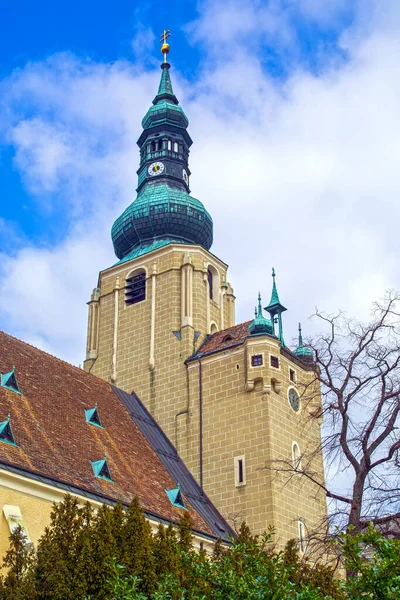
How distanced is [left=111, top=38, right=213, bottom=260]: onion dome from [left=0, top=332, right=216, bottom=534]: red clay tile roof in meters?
8.83

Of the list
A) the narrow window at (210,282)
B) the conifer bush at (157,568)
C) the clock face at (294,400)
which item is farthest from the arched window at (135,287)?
the conifer bush at (157,568)

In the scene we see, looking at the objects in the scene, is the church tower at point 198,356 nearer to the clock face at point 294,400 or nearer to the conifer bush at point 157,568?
the clock face at point 294,400

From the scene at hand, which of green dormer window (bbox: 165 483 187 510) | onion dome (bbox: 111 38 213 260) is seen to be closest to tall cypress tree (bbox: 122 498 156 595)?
green dormer window (bbox: 165 483 187 510)

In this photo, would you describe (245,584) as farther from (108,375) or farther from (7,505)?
(108,375)

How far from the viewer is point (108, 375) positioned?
1380 inches

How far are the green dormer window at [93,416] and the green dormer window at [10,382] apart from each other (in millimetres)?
2987

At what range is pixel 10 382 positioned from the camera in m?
25.4

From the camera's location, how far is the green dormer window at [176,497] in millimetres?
26891

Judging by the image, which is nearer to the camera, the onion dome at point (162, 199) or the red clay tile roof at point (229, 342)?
the red clay tile roof at point (229, 342)

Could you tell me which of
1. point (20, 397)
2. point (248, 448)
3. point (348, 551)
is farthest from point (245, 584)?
point (248, 448)

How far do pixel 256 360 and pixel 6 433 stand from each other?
11.4 metres

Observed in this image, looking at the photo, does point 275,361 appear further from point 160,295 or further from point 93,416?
point 93,416

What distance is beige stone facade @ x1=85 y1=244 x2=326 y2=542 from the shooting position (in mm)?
29359

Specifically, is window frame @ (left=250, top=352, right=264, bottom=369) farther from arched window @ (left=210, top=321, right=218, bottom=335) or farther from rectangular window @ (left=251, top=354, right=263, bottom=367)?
arched window @ (left=210, top=321, right=218, bottom=335)
